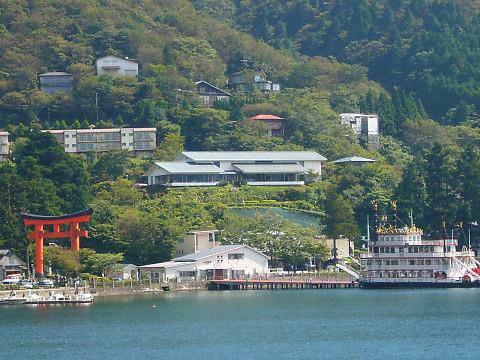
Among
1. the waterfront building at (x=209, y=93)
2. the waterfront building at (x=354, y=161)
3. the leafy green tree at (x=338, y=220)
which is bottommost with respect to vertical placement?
the leafy green tree at (x=338, y=220)

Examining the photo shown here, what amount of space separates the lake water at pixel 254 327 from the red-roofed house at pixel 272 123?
32557 millimetres

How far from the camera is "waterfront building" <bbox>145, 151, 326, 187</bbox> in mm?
110312

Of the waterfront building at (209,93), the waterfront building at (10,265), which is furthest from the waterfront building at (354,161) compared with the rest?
the waterfront building at (10,265)

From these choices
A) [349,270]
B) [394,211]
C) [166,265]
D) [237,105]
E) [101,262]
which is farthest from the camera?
[237,105]

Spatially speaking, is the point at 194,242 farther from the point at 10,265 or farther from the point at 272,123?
the point at 272,123

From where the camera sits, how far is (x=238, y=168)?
112688 mm

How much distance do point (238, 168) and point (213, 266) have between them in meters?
16.7

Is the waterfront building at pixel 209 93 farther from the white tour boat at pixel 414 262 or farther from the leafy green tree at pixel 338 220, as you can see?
the white tour boat at pixel 414 262

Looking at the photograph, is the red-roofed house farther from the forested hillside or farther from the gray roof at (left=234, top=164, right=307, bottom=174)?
the forested hillside

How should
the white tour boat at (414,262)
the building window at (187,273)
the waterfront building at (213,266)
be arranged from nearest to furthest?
1. the white tour boat at (414,262)
2. the waterfront building at (213,266)
3. the building window at (187,273)

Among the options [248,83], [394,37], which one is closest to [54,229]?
[248,83]

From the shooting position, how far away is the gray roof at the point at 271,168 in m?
113

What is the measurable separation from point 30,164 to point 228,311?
2279 cm

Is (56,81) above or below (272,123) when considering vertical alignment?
above
